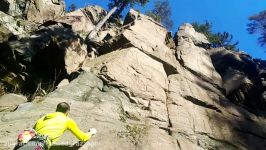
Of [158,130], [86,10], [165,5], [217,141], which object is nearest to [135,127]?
[158,130]

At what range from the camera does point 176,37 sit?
2758cm

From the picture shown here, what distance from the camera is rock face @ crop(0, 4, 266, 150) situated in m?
12.0

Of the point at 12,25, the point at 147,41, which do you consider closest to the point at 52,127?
the point at 147,41

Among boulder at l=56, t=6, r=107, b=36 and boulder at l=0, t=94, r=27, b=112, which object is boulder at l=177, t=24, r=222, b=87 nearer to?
boulder at l=0, t=94, r=27, b=112

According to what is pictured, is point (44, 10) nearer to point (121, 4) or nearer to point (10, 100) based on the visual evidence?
point (121, 4)

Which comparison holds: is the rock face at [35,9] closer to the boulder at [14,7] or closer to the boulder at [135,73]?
the boulder at [14,7]

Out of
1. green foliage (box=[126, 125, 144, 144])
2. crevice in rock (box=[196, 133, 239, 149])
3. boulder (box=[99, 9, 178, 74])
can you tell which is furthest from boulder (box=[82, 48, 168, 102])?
green foliage (box=[126, 125, 144, 144])

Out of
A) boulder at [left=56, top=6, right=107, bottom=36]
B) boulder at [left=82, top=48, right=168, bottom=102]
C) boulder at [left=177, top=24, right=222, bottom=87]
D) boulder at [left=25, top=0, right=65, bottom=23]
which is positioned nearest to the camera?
boulder at [left=82, top=48, right=168, bottom=102]

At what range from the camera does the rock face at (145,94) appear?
11984mm

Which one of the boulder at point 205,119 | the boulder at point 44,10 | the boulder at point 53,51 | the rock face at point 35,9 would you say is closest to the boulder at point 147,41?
the boulder at point 205,119

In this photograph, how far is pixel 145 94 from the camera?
15.9m

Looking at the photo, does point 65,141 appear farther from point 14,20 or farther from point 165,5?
point 165,5

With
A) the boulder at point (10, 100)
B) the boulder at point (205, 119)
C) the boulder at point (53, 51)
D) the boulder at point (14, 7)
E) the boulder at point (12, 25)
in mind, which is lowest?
the boulder at point (10, 100)

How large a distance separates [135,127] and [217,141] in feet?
12.4
